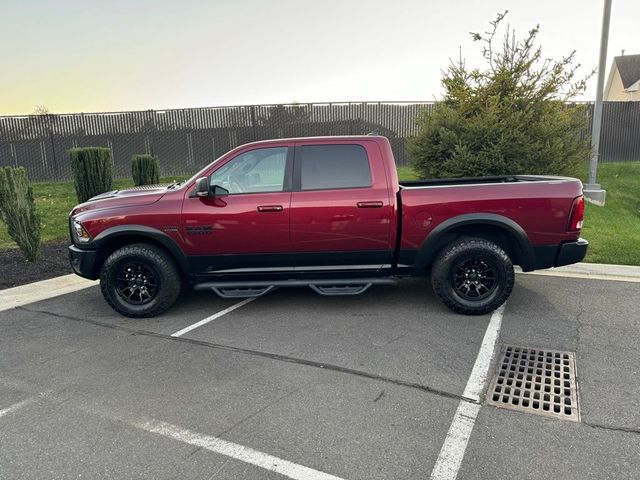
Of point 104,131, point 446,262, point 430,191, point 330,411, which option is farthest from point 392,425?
point 104,131

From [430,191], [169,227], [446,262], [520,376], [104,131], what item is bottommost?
[520,376]

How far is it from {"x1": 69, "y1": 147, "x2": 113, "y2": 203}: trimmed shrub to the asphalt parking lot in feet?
14.0

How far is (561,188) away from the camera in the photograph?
15.1ft

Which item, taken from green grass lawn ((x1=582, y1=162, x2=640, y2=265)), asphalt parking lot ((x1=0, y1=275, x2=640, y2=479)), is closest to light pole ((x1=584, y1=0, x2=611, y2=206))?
green grass lawn ((x1=582, y1=162, x2=640, y2=265))

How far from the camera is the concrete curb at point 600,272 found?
6.10 meters

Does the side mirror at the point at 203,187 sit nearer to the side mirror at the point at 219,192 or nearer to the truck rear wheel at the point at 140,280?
the side mirror at the point at 219,192

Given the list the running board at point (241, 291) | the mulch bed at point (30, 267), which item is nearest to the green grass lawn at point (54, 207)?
the mulch bed at point (30, 267)

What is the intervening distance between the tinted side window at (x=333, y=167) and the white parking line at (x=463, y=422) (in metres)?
2.05

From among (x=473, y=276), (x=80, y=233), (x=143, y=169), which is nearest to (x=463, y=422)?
(x=473, y=276)

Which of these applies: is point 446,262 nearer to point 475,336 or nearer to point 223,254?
point 475,336

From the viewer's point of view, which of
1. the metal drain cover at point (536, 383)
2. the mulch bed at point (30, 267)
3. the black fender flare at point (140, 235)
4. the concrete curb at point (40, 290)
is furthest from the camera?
the mulch bed at point (30, 267)

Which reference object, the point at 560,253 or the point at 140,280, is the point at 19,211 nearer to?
the point at 140,280

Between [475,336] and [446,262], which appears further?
[446,262]

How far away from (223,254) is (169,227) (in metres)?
0.64
